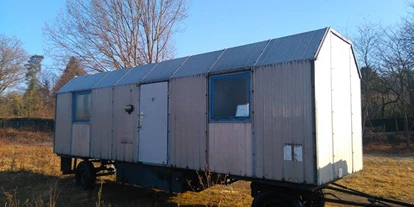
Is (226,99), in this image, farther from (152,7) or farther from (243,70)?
(152,7)

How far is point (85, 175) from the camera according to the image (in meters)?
8.94

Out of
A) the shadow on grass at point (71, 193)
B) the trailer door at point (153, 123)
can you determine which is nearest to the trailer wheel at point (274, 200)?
the trailer door at point (153, 123)

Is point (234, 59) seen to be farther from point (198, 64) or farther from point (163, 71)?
point (163, 71)

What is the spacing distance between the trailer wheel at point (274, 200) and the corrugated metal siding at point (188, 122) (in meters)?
1.28

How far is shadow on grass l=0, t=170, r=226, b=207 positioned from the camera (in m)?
7.45

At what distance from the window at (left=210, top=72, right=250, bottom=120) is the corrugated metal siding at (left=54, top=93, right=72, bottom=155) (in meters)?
5.57

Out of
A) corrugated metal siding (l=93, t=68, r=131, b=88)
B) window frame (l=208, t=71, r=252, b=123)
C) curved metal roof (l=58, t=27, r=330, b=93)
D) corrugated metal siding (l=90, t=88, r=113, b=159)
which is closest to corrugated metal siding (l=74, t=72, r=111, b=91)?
corrugated metal siding (l=93, t=68, r=131, b=88)

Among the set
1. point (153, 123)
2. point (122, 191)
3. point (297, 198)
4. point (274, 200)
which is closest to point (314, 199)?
point (297, 198)

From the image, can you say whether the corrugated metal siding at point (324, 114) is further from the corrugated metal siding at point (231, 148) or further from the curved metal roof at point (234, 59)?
the corrugated metal siding at point (231, 148)

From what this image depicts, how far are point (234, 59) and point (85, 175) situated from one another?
5.74m

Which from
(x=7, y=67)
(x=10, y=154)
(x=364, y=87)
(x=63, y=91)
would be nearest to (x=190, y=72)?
(x=63, y=91)

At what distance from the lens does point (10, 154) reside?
658 inches

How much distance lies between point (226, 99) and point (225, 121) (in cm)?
39

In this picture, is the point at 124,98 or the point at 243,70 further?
the point at 124,98
